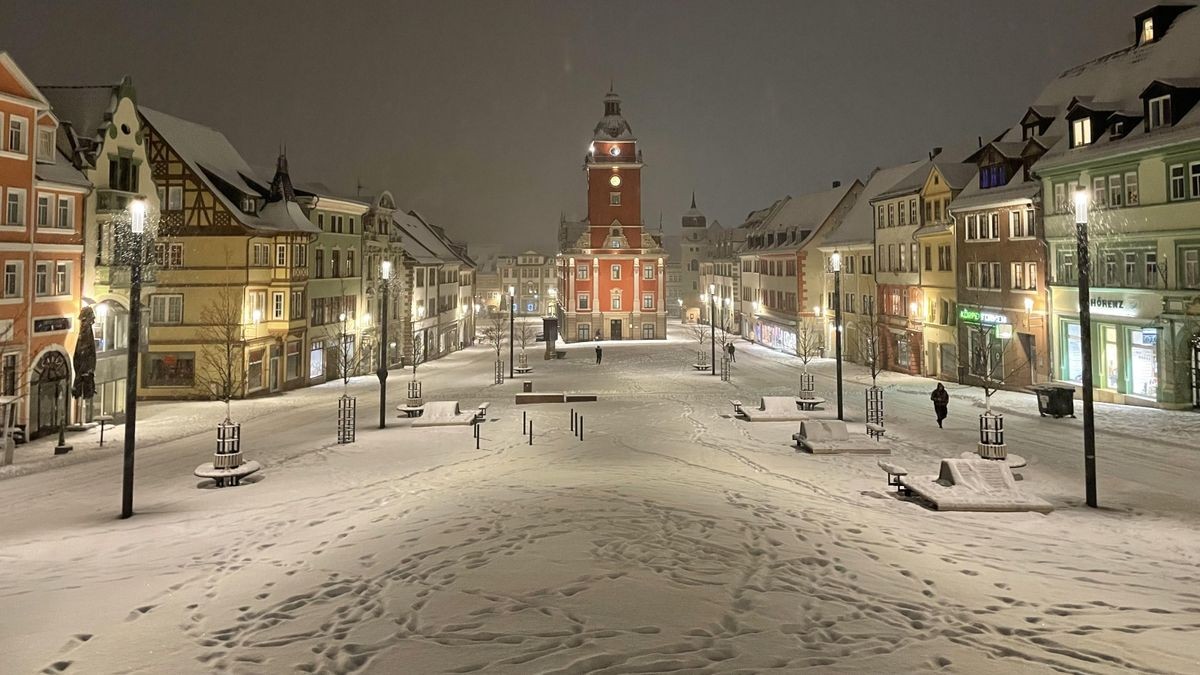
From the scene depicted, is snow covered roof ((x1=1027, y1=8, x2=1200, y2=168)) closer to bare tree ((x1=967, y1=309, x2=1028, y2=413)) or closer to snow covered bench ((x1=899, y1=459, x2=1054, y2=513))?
bare tree ((x1=967, y1=309, x2=1028, y2=413))

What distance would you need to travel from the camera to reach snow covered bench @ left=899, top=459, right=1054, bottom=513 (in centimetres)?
1516

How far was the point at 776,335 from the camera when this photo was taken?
75375 mm

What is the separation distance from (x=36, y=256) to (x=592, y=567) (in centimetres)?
2815

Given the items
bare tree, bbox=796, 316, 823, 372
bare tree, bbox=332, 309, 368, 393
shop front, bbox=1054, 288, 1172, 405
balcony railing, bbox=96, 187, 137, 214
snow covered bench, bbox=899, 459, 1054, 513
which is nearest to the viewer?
snow covered bench, bbox=899, 459, 1054, 513

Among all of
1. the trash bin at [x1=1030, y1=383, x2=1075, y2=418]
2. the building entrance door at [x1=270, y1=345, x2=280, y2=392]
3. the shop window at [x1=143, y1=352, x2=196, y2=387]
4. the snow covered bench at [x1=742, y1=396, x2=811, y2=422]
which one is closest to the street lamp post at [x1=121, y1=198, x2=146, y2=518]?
the snow covered bench at [x1=742, y1=396, x2=811, y2=422]

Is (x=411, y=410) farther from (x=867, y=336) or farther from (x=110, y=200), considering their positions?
(x=867, y=336)

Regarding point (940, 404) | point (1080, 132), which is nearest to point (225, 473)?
point (940, 404)

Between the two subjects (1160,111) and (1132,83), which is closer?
(1160,111)

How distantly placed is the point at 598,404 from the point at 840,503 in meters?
19.8

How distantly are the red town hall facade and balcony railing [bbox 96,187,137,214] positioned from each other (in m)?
56.0

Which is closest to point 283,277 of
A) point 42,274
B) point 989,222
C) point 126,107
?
point 126,107

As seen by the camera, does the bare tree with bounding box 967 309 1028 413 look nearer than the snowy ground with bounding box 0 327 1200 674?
No

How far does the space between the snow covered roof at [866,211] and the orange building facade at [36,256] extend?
49699 millimetres

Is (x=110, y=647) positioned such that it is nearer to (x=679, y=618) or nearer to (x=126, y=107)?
(x=679, y=618)
